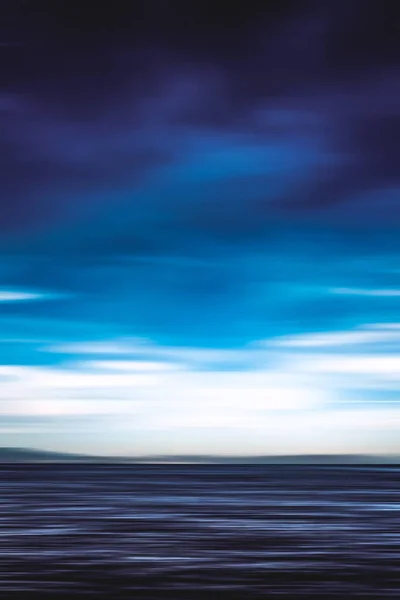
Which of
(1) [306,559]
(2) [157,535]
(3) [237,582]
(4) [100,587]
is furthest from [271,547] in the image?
(4) [100,587]

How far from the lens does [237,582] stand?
690 inches

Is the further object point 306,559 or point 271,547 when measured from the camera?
point 271,547

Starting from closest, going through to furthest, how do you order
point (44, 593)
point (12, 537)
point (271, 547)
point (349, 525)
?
1. point (44, 593)
2. point (271, 547)
3. point (12, 537)
4. point (349, 525)

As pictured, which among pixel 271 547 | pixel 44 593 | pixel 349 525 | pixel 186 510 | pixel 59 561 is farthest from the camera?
pixel 186 510

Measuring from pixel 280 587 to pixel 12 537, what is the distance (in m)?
9.97

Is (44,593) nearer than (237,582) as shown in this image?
Yes

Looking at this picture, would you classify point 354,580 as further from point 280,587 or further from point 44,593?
point 44,593

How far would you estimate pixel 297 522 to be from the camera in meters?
30.9

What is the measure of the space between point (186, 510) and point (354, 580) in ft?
62.6

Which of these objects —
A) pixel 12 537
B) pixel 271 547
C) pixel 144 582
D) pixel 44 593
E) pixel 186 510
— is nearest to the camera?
pixel 44 593

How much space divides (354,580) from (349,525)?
12.1m

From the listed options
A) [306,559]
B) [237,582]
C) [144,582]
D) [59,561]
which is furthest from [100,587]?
[306,559]

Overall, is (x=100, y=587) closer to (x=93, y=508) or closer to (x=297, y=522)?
(x=297, y=522)

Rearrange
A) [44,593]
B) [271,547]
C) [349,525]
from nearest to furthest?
[44,593] → [271,547] → [349,525]
